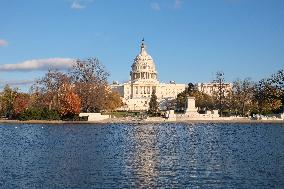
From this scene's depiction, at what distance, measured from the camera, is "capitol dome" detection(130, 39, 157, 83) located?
186250 millimetres

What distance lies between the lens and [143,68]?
611 feet

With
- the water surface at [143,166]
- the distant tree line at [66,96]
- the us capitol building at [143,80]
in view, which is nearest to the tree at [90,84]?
the distant tree line at [66,96]

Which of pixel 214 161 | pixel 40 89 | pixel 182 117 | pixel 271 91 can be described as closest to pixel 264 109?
pixel 271 91

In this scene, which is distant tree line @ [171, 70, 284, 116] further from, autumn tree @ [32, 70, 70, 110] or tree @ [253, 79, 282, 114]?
autumn tree @ [32, 70, 70, 110]

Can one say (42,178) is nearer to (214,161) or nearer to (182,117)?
(214,161)

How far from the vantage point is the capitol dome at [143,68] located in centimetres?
18625

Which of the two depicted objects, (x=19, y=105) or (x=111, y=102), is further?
(x=111, y=102)

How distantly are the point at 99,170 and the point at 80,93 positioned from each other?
64898mm

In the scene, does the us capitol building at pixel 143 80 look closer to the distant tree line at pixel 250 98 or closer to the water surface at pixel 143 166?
the distant tree line at pixel 250 98

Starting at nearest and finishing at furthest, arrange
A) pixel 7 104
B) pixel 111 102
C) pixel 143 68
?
pixel 7 104
pixel 111 102
pixel 143 68

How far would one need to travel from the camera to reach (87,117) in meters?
85.4

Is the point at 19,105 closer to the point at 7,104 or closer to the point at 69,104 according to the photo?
the point at 7,104

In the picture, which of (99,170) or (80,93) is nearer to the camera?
(99,170)

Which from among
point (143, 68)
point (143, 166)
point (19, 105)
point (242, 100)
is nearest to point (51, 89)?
point (19, 105)
